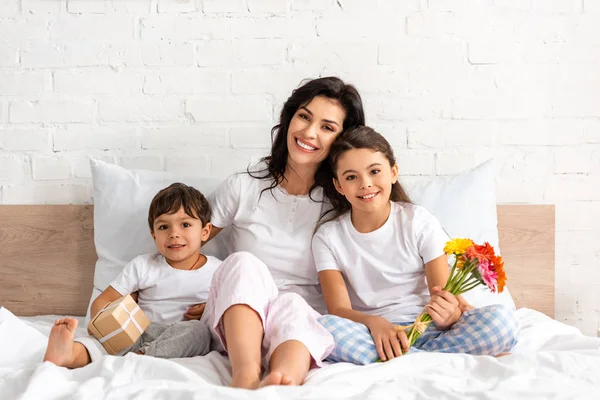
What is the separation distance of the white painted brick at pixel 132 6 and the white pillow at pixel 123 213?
497mm

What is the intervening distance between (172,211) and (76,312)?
54cm

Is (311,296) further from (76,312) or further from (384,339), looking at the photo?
(76,312)

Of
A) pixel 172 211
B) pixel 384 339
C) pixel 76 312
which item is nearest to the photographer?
pixel 384 339

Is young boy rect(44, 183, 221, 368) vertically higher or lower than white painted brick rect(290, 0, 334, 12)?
lower

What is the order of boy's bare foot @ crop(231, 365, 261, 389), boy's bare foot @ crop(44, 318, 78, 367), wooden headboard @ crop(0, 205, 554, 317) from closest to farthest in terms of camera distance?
boy's bare foot @ crop(231, 365, 261, 389) → boy's bare foot @ crop(44, 318, 78, 367) → wooden headboard @ crop(0, 205, 554, 317)

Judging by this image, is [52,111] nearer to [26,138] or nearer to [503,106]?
[26,138]

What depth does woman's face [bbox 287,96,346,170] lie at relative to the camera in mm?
1622

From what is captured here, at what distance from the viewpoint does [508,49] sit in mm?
1960

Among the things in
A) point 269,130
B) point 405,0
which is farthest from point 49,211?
point 405,0

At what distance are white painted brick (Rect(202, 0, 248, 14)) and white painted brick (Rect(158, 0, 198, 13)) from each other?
4cm

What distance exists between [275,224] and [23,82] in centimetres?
95

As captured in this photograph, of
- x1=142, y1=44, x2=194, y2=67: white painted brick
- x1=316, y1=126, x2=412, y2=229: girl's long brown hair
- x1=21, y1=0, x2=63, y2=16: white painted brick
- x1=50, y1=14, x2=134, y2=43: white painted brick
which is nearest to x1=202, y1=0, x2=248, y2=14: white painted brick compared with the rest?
x1=142, y1=44, x2=194, y2=67: white painted brick

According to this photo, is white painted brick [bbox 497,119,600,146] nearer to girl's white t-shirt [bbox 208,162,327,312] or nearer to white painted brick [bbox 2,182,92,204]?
girl's white t-shirt [bbox 208,162,327,312]

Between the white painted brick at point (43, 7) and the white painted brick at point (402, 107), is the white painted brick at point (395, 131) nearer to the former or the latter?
the white painted brick at point (402, 107)
